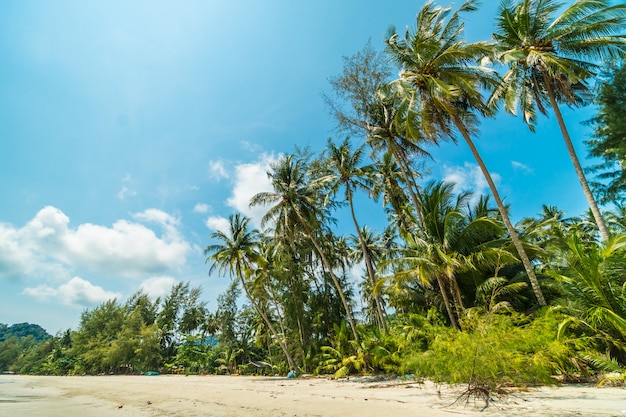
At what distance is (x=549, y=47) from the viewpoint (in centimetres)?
1141

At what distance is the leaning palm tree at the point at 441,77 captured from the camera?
11648 millimetres

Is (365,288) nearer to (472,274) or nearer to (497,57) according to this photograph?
(472,274)

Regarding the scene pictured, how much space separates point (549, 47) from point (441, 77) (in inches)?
151

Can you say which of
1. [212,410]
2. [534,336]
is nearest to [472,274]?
[534,336]

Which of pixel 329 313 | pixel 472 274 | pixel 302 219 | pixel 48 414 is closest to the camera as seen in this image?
pixel 48 414

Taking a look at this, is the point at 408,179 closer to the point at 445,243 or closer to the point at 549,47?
the point at 445,243

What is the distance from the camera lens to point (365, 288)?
34.2m

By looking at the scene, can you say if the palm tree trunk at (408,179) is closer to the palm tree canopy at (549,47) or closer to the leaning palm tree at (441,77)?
the leaning palm tree at (441,77)

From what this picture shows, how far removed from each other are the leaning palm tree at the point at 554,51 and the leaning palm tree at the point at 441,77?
96 cm

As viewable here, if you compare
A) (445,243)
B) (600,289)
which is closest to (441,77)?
(445,243)

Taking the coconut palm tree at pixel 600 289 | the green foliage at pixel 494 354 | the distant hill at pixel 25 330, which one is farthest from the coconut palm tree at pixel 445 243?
the distant hill at pixel 25 330

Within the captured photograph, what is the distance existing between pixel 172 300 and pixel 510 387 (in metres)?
43.6

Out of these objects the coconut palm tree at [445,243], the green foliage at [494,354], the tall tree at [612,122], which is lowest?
the green foliage at [494,354]

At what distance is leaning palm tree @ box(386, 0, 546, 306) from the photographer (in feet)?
38.2
